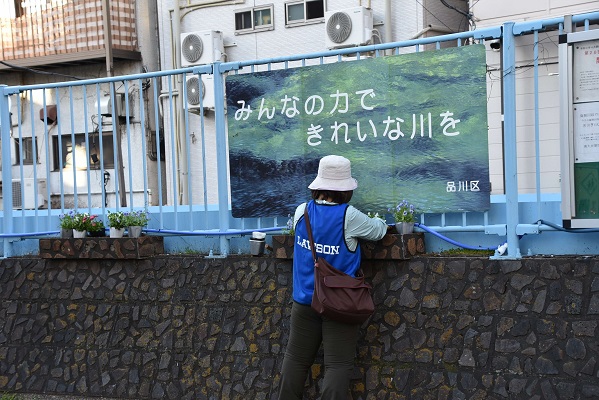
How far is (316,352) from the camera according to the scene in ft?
19.9

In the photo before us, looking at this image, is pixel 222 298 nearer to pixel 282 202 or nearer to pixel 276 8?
pixel 282 202

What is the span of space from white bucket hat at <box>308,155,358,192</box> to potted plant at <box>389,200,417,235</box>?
44 cm

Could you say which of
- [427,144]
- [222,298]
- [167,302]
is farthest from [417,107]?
[167,302]

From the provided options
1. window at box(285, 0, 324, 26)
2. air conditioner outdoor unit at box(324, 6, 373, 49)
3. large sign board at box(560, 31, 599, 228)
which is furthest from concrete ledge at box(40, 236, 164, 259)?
window at box(285, 0, 324, 26)

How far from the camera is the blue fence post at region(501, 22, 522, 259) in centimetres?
588

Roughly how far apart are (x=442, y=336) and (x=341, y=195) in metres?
1.17

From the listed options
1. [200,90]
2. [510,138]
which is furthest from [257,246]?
[510,138]

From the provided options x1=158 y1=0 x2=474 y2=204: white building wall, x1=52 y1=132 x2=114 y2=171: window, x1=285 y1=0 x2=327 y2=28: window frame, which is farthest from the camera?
x1=285 y1=0 x2=327 y2=28: window frame

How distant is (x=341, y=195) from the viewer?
234 inches

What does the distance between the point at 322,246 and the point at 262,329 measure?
3.96 feet

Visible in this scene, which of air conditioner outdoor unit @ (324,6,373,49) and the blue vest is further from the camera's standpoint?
air conditioner outdoor unit @ (324,6,373,49)

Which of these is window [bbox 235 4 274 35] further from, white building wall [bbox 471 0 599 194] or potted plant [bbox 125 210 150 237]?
potted plant [bbox 125 210 150 237]

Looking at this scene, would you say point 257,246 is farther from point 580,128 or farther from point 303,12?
point 303,12

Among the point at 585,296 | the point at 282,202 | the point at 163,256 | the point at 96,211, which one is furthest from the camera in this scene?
the point at 96,211
